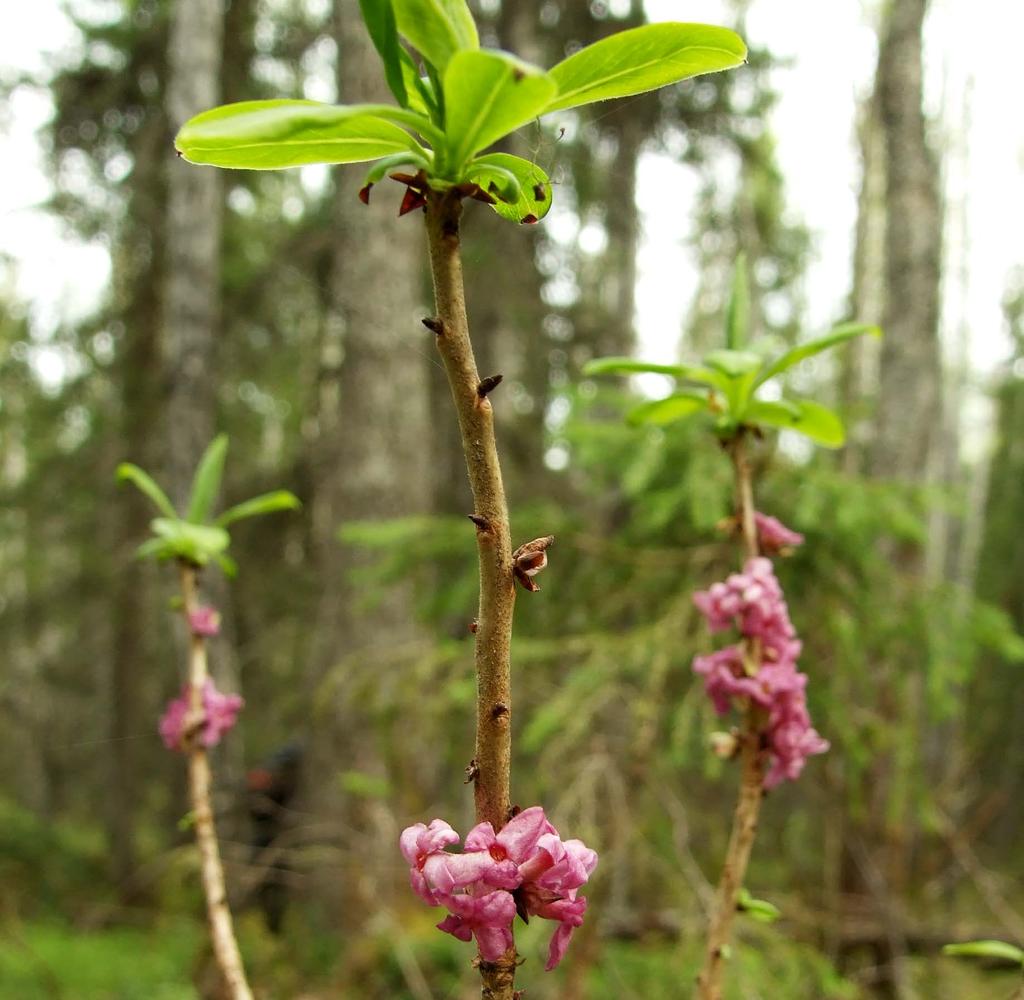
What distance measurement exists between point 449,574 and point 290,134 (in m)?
3.52

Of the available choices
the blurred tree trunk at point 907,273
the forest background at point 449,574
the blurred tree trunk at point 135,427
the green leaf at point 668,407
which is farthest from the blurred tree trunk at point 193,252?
the green leaf at point 668,407

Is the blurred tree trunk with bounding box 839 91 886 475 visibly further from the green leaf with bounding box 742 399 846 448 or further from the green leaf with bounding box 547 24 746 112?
the green leaf with bounding box 547 24 746 112

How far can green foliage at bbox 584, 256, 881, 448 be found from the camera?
962 mm

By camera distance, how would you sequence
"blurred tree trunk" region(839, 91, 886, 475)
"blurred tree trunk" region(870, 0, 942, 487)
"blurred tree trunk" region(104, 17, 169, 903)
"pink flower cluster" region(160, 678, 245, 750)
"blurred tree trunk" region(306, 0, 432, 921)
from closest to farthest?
"pink flower cluster" region(160, 678, 245, 750)
"blurred tree trunk" region(306, 0, 432, 921)
"blurred tree trunk" region(870, 0, 942, 487)
"blurred tree trunk" region(104, 17, 169, 903)
"blurred tree trunk" region(839, 91, 886, 475)

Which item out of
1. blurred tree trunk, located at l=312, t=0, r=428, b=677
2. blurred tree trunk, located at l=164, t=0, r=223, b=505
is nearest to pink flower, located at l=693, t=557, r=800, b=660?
blurred tree trunk, located at l=312, t=0, r=428, b=677

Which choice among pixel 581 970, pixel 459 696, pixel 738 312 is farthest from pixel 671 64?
pixel 459 696

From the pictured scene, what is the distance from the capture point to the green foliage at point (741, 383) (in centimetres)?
96

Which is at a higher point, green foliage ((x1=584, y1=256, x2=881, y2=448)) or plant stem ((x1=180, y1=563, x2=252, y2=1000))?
green foliage ((x1=584, y1=256, x2=881, y2=448))

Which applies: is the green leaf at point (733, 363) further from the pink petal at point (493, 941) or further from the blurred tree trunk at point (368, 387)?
the blurred tree trunk at point (368, 387)

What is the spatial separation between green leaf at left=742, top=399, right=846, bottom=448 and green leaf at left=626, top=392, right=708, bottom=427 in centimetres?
5

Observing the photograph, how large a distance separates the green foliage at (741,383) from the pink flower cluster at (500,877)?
0.52 m

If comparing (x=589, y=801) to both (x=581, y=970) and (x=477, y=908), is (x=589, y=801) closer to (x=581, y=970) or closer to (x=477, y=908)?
(x=581, y=970)

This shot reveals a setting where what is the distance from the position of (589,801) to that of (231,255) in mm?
9380

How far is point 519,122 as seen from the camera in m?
0.55
